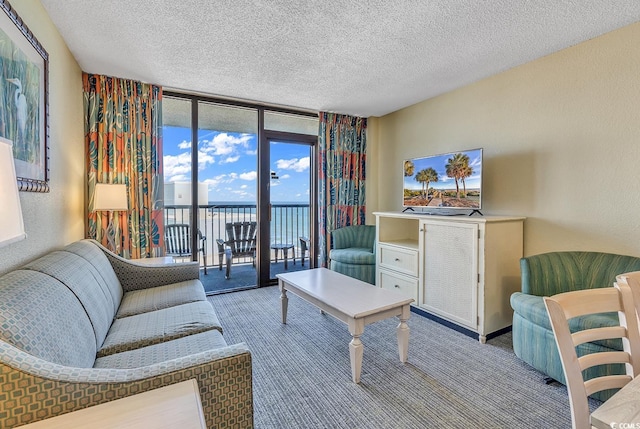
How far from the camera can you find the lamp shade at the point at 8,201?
0.71 meters

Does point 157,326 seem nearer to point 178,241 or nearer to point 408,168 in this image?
point 178,241

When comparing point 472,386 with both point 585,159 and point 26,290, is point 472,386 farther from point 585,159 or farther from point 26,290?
point 26,290

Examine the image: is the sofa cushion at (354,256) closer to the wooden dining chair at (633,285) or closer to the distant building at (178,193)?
the distant building at (178,193)

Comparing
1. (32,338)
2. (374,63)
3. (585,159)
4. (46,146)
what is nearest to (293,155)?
(374,63)

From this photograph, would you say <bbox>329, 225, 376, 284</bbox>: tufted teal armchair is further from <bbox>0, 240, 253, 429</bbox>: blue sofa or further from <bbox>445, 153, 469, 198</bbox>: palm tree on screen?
<bbox>0, 240, 253, 429</bbox>: blue sofa

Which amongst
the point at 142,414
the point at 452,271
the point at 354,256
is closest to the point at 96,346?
the point at 142,414

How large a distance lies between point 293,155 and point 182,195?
1.68m

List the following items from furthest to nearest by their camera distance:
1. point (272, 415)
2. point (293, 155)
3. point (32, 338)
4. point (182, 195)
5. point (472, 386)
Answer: point (293, 155), point (182, 195), point (472, 386), point (272, 415), point (32, 338)

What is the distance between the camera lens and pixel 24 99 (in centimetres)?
165

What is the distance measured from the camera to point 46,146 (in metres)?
1.97

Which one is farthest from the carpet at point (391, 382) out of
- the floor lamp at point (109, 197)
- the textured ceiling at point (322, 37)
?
the textured ceiling at point (322, 37)

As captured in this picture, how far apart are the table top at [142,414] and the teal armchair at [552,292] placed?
2.18 metres

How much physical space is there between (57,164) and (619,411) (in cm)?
328

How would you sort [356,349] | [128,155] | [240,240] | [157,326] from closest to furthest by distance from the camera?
1. [157,326]
2. [356,349]
3. [128,155]
4. [240,240]
